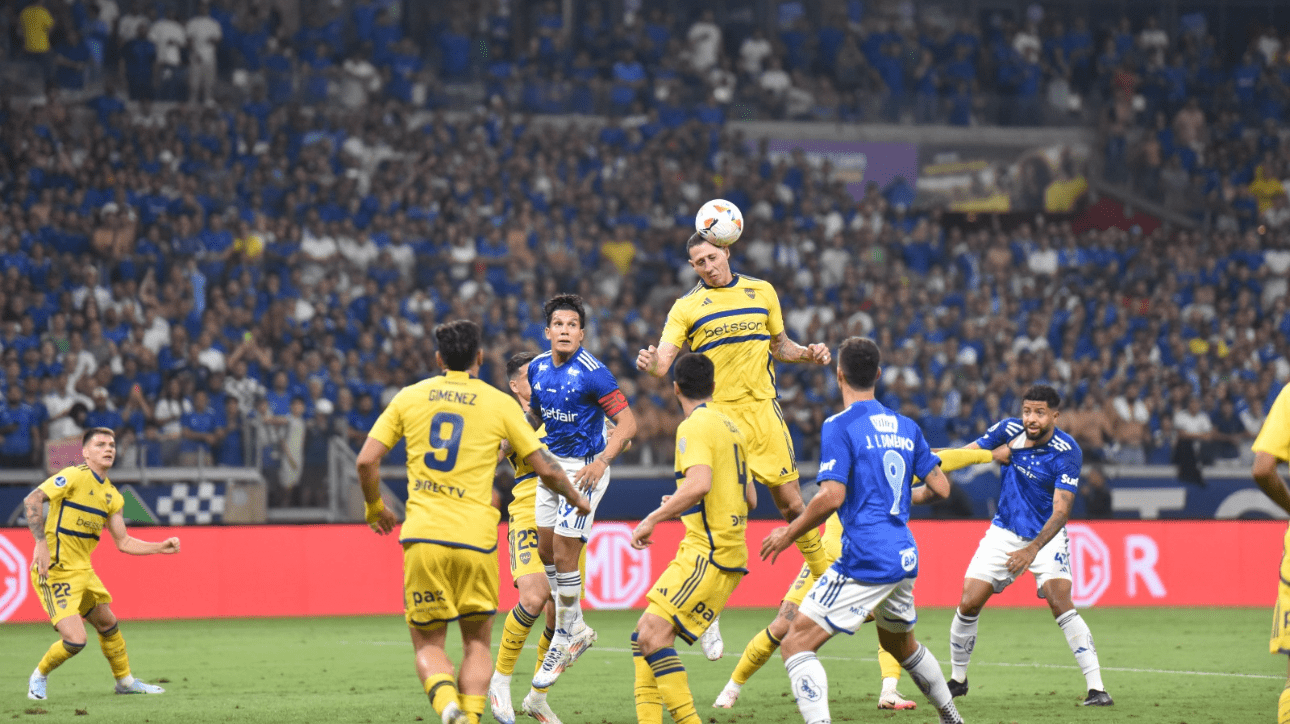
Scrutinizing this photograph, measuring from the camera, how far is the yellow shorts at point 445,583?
7695mm

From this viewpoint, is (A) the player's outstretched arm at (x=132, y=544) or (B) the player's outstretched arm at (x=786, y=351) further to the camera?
(A) the player's outstretched arm at (x=132, y=544)

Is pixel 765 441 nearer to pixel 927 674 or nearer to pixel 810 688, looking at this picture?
pixel 927 674

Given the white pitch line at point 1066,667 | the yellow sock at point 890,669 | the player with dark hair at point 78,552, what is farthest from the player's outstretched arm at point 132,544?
the yellow sock at point 890,669

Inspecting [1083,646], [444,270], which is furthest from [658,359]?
[444,270]

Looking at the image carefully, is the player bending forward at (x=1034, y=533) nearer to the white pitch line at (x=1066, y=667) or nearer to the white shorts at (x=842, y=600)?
the white pitch line at (x=1066, y=667)

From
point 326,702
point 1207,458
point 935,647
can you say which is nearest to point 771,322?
point 326,702

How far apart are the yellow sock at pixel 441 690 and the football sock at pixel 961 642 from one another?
4431mm

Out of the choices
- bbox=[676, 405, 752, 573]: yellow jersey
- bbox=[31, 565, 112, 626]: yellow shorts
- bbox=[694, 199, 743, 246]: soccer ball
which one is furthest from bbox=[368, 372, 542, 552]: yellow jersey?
bbox=[31, 565, 112, 626]: yellow shorts

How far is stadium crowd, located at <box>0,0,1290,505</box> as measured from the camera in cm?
2038

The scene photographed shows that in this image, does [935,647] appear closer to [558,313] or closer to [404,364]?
[558,313]

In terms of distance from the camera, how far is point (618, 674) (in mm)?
12812

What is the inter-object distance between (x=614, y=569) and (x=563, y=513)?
9.23 meters

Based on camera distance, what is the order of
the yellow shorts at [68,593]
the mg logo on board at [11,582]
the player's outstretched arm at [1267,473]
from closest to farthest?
the player's outstretched arm at [1267,473]
the yellow shorts at [68,593]
the mg logo on board at [11,582]

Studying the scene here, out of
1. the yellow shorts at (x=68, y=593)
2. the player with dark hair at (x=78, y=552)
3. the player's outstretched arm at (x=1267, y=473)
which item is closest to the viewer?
the player's outstretched arm at (x=1267, y=473)
